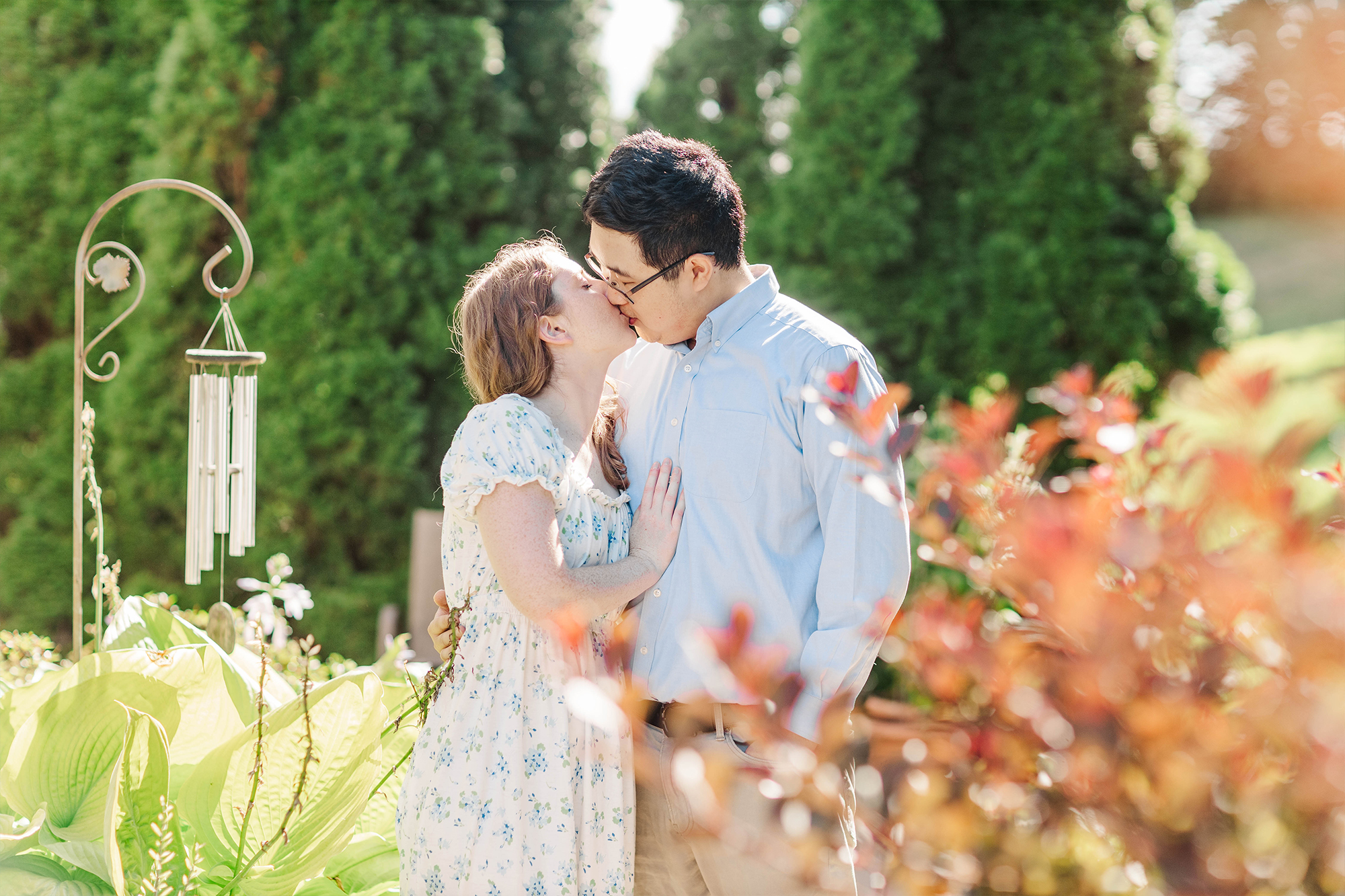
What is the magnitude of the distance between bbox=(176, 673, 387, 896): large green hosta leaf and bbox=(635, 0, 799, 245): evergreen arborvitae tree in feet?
12.3

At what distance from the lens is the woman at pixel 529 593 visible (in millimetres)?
1561

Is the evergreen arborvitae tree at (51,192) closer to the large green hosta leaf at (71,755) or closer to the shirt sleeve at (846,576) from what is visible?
the large green hosta leaf at (71,755)

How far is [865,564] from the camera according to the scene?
5.30 feet

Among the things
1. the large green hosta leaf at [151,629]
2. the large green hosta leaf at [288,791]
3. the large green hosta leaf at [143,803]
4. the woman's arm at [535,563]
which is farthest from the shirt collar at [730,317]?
the large green hosta leaf at [151,629]

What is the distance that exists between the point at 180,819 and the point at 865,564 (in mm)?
1516

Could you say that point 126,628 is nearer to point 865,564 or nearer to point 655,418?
point 655,418

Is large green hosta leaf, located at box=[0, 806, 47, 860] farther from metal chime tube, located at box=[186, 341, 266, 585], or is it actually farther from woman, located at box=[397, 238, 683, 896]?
woman, located at box=[397, 238, 683, 896]

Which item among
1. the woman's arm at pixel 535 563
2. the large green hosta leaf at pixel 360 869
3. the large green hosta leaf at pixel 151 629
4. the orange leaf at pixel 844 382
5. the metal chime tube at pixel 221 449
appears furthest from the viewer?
Result: the large green hosta leaf at pixel 151 629

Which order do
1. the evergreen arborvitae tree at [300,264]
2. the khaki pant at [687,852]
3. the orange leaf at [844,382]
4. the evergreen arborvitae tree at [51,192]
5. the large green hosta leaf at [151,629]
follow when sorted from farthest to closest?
the evergreen arborvitae tree at [51,192]
the evergreen arborvitae tree at [300,264]
the large green hosta leaf at [151,629]
the khaki pant at [687,852]
the orange leaf at [844,382]

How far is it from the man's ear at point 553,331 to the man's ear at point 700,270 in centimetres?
27

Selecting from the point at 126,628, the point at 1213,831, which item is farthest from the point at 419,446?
the point at 1213,831

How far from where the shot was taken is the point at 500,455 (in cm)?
155

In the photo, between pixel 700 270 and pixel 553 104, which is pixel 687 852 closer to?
pixel 700 270

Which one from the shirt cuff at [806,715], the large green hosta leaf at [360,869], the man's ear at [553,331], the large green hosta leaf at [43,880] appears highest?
the man's ear at [553,331]
